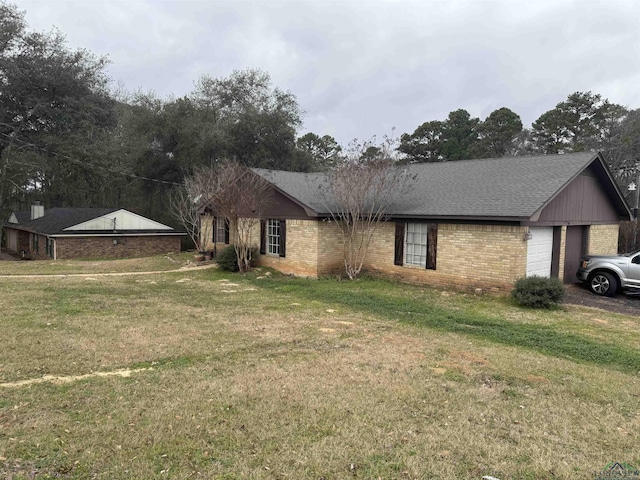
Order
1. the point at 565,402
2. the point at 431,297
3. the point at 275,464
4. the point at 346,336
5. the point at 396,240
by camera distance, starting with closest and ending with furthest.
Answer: the point at 275,464
the point at 565,402
the point at 346,336
the point at 431,297
the point at 396,240

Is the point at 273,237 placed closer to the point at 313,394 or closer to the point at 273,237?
the point at 273,237

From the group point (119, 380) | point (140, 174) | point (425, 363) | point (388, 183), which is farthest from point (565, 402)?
point (140, 174)

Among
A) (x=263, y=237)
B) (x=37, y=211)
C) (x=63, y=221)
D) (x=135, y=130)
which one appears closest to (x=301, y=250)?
(x=263, y=237)

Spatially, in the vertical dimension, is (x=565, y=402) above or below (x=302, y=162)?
below

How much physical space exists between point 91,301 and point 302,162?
23711 millimetres

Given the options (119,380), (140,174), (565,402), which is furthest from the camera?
(140,174)

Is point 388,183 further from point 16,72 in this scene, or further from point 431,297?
point 16,72

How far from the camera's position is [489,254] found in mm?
12062

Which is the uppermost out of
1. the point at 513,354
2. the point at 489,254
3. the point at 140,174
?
the point at 140,174

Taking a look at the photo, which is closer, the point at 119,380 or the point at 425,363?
the point at 119,380

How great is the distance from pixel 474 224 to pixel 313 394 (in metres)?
8.96

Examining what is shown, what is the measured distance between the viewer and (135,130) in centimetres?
3042

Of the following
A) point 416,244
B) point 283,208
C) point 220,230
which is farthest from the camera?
point 220,230

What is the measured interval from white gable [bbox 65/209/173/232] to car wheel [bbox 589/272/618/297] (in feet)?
77.0
